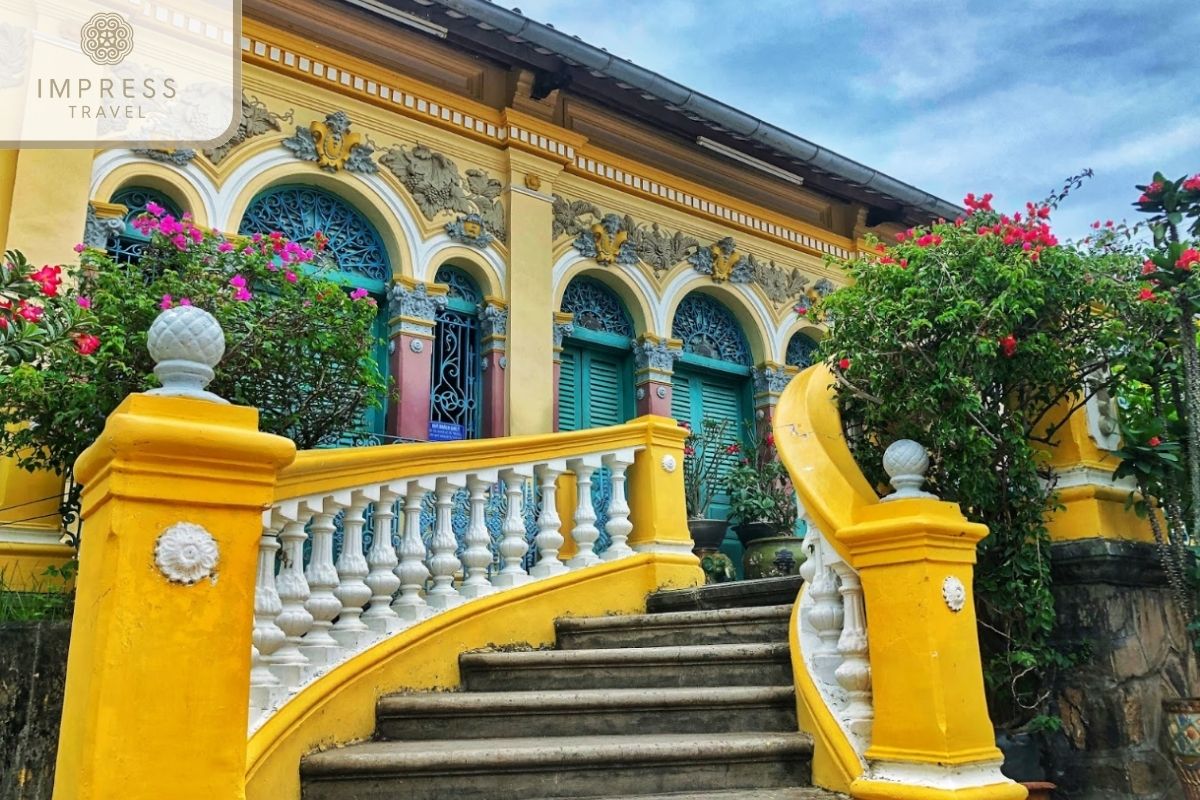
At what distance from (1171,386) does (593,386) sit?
16.0ft

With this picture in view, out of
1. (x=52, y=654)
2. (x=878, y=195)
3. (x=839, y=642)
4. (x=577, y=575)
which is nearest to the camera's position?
(x=52, y=654)

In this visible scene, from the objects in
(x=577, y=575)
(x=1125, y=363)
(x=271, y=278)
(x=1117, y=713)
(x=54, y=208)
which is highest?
(x=54, y=208)

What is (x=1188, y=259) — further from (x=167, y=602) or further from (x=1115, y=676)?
(x=167, y=602)

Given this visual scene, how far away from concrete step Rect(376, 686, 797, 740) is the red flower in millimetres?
2070

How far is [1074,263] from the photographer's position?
3.89 meters

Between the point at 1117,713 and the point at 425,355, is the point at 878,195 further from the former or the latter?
the point at 1117,713

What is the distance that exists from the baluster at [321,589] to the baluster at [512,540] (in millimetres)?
1181

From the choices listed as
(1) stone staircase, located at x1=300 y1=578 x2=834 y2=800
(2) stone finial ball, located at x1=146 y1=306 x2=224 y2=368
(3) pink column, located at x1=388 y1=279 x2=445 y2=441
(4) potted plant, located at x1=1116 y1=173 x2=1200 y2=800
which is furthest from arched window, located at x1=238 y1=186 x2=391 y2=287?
(4) potted plant, located at x1=1116 y1=173 x2=1200 y2=800

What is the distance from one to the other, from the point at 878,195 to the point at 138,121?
689 centimetres

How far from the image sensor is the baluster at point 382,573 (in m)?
4.02

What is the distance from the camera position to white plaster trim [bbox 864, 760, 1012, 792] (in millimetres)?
2994

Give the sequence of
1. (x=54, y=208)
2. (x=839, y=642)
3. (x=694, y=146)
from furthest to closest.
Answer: (x=694, y=146)
(x=54, y=208)
(x=839, y=642)

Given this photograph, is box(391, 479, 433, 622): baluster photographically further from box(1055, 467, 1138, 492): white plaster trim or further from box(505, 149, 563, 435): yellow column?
box(505, 149, 563, 435): yellow column

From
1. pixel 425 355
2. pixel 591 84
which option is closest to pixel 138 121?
pixel 425 355
